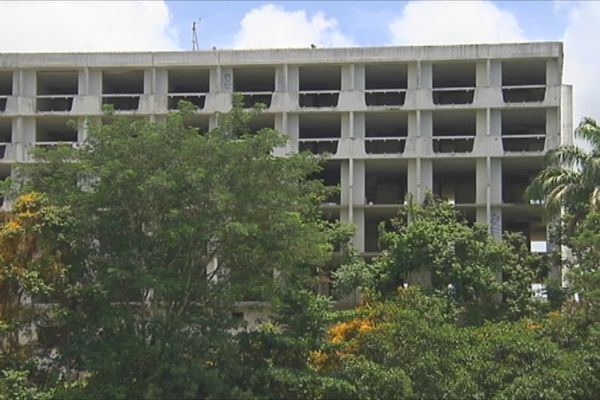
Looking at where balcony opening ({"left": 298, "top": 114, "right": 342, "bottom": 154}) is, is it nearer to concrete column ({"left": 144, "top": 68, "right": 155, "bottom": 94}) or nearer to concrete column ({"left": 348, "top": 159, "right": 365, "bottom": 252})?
concrete column ({"left": 348, "top": 159, "right": 365, "bottom": 252})

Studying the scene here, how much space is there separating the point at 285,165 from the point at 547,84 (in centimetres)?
2122

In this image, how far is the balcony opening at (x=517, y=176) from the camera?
44.8 meters

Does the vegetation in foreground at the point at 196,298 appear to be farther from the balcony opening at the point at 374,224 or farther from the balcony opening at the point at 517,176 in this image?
the balcony opening at the point at 374,224

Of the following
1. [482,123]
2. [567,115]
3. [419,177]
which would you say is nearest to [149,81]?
[419,177]

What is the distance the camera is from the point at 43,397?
972 inches

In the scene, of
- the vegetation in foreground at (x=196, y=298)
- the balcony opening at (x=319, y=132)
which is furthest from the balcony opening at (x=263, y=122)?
the vegetation in foreground at (x=196, y=298)

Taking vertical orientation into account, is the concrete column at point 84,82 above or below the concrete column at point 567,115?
above

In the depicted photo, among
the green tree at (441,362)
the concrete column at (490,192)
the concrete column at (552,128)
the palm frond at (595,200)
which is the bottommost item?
the green tree at (441,362)

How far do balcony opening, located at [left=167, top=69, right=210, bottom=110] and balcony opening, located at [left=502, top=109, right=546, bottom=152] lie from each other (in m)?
13.8

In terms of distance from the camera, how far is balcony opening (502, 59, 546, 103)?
44562mm

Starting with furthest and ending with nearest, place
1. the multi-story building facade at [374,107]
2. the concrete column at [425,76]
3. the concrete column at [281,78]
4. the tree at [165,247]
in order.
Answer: the concrete column at [281,78], the concrete column at [425,76], the multi-story building facade at [374,107], the tree at [165,247]

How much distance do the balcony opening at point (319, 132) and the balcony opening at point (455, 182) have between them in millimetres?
4824

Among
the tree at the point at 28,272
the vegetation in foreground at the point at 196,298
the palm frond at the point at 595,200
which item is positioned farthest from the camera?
the palm frond at the point at 595,200

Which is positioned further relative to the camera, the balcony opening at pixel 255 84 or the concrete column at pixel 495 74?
the balcony opening at pixel 255 84
